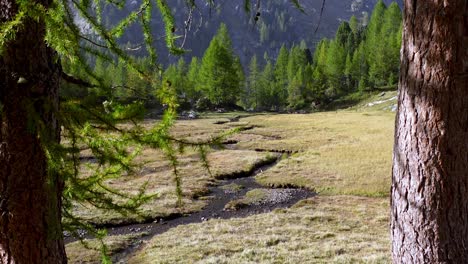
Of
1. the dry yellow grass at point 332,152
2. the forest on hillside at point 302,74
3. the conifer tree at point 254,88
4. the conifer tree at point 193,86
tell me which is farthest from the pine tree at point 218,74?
the dry yellow grass at point 332,152

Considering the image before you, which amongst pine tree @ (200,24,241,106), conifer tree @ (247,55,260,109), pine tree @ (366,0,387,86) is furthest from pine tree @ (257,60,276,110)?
pine tree @ (366,0,387,86)

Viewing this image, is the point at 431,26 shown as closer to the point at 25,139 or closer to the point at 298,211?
the point at 25,139

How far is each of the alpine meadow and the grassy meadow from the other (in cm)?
11

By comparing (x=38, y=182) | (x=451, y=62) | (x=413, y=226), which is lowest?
(x=413, y=226)

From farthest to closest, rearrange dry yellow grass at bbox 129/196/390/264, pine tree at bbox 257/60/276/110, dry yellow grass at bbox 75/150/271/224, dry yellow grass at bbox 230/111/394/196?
pine tree at bbox 257/60/276/110, dry yellow grass at bbox 230/111/394/196, dry yellow grass at bbox 75/150/271/224, dry yellow grass at bbox 129/196/390/264

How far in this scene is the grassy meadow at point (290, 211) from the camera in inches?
577

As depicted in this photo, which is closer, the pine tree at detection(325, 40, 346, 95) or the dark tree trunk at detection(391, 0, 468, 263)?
the dark tree trunk at detection(391, 0, 468, 263)

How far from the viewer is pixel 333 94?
9825cm

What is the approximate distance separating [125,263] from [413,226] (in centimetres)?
1300

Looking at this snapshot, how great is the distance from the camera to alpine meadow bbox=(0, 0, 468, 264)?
2.82 m

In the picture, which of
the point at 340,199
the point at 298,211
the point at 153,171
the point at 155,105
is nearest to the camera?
the point at 298,211

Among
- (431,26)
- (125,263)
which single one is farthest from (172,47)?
(125,263)

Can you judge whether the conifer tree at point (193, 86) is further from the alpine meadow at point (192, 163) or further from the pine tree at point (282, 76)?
the alpine meadow at point (192, 163)

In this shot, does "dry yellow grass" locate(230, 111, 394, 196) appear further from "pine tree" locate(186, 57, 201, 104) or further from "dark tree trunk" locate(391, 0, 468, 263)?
"pine tree" locate(186, 57, 201, 104)
